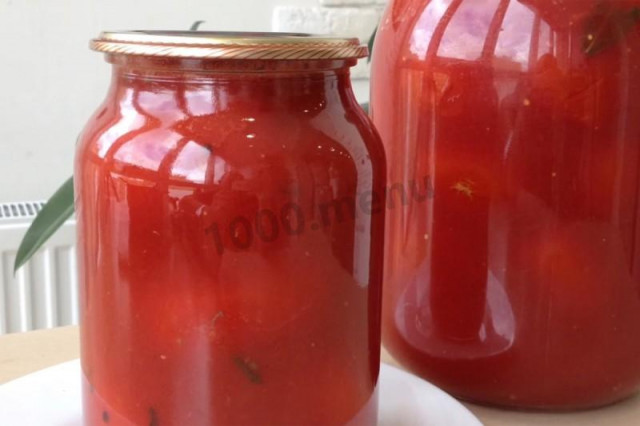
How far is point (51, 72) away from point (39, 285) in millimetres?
334

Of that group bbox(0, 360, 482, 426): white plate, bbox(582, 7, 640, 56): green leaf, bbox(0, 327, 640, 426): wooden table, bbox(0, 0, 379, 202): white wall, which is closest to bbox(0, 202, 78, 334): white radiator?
bbox(0, 0, 379, 202): white wall

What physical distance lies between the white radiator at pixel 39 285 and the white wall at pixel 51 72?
0.21 feet

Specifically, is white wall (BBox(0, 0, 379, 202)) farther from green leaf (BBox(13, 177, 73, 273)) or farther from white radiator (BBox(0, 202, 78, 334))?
green leaf (BBox(13, 177, 73, 273))

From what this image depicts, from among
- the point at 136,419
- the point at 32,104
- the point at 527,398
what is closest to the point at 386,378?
the point at 527,398

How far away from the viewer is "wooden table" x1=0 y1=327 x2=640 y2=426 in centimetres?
52

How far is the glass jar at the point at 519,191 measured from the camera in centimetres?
47

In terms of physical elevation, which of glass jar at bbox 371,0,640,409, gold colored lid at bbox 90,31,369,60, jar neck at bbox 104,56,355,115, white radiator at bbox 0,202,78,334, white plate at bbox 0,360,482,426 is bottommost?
white radiator at bbox 0,202,78,334

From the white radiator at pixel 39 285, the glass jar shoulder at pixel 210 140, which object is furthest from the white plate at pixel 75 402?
the white radiator at pixel 39 285

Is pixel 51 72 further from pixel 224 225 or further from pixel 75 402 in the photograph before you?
pixel 224 225

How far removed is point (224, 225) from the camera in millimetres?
369

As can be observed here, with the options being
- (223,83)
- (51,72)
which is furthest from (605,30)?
(51,72)

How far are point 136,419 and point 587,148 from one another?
0.30 m

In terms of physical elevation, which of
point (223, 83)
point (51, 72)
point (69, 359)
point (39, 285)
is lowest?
point (39, 285)

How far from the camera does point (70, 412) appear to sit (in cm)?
49
